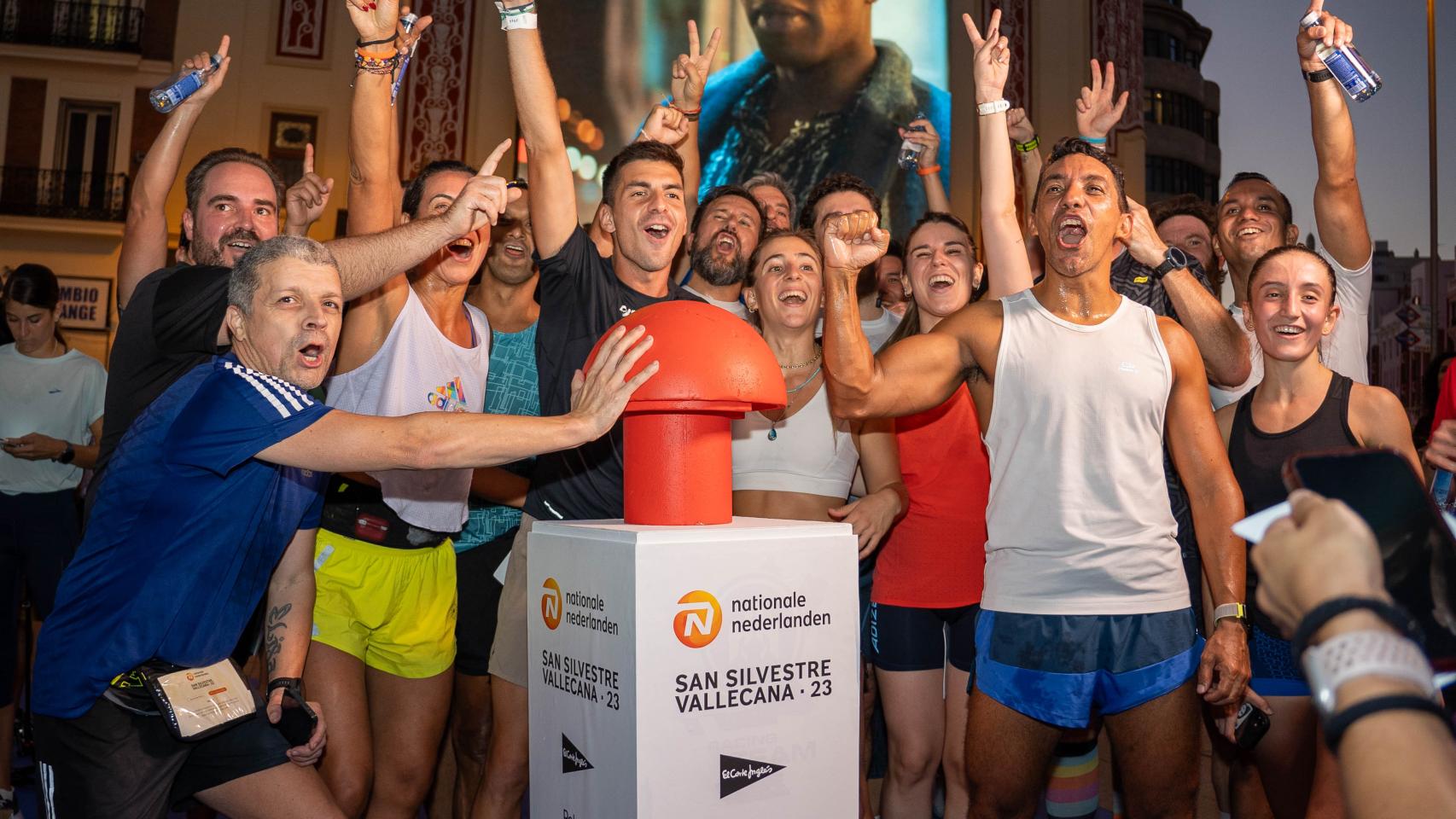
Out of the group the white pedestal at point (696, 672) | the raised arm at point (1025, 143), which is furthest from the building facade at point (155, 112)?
the white pedestal at point (696, 672)

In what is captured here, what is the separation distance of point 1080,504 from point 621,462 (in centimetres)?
127

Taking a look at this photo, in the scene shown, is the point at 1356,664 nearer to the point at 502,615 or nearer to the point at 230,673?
the point at 230,673

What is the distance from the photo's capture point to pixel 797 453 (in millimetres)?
3418

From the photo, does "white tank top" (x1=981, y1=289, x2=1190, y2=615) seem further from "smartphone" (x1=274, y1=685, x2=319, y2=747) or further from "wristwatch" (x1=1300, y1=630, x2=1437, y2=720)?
"smartphone" (x1=274, y1=685, x2=319, y2=747)

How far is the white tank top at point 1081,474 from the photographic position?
279 cm

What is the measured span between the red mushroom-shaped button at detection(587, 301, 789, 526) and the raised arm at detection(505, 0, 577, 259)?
78 centimetres

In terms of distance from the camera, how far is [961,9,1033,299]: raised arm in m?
3.50

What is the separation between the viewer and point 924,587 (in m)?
3.60

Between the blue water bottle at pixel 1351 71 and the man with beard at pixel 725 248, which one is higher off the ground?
the blue water bottle at pixel 1351 71

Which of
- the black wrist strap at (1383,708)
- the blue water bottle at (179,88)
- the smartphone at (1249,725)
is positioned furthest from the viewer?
the blue water bottle at (179,88)

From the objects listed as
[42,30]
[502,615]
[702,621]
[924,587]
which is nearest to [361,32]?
[502,615]

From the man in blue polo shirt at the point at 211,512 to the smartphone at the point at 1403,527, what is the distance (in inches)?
52.0

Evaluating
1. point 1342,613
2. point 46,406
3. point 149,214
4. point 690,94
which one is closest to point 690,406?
point 1342,613

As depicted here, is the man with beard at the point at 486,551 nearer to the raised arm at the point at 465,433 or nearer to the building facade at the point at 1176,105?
the raised arm at the point at 465,433
